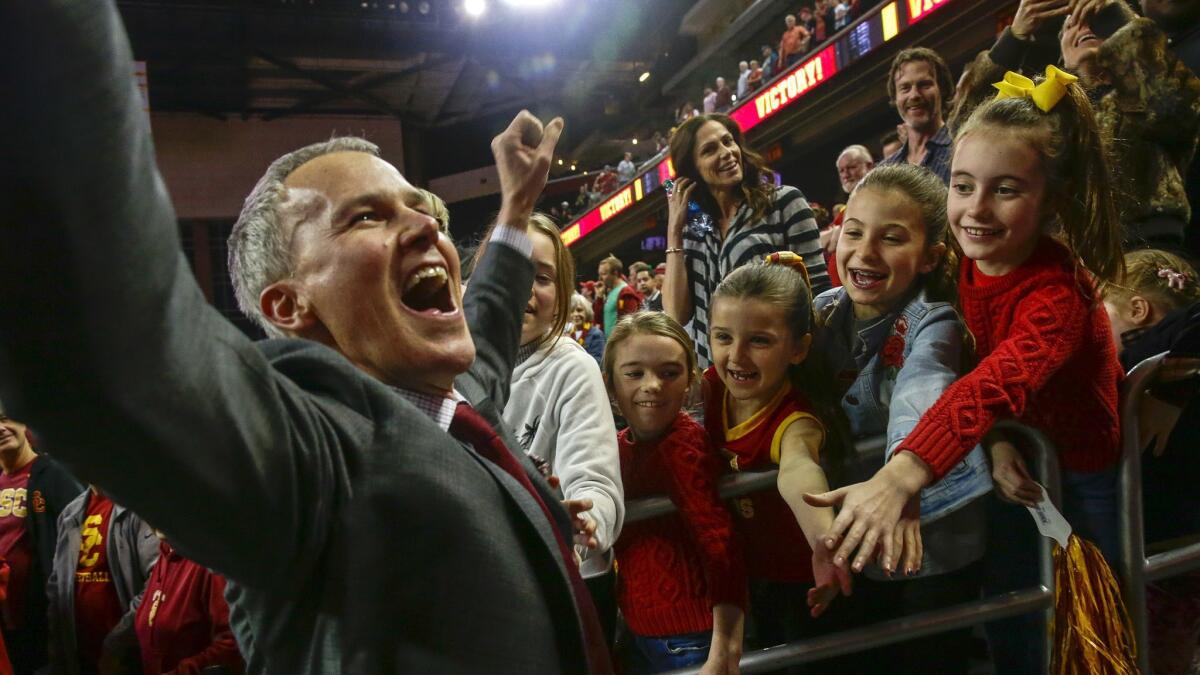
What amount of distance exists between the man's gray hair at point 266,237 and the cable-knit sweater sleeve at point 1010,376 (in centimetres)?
98

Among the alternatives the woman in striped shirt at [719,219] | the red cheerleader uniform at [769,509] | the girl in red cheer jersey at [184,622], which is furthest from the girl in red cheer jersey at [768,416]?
the girl in red cheer jersey at [184,622]

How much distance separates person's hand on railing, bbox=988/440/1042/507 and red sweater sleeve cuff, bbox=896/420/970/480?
0.21m

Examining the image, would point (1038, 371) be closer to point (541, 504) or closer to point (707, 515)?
point (707, 515)

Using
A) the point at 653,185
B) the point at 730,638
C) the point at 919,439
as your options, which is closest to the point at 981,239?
the point at 919,439

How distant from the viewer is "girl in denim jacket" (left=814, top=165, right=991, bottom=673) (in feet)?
4.92

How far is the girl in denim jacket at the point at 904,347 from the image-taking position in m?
1.50

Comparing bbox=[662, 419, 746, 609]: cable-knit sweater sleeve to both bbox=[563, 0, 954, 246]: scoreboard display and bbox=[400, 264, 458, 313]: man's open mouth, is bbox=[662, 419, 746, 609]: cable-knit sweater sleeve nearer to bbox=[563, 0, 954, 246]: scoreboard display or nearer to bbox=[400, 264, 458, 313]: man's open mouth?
bbox=[400, 264, 458, 313]: man's open mouth

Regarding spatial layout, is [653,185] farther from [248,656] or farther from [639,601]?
[248,656]

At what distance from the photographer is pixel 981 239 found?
144 cm

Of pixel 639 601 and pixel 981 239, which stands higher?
pixel 981 239

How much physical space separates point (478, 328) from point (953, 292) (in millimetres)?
954

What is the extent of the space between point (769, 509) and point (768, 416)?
190 millimetres

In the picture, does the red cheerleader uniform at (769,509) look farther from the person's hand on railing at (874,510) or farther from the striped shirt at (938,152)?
the striped shirt at (938,152)

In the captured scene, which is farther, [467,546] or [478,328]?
[478,328]
